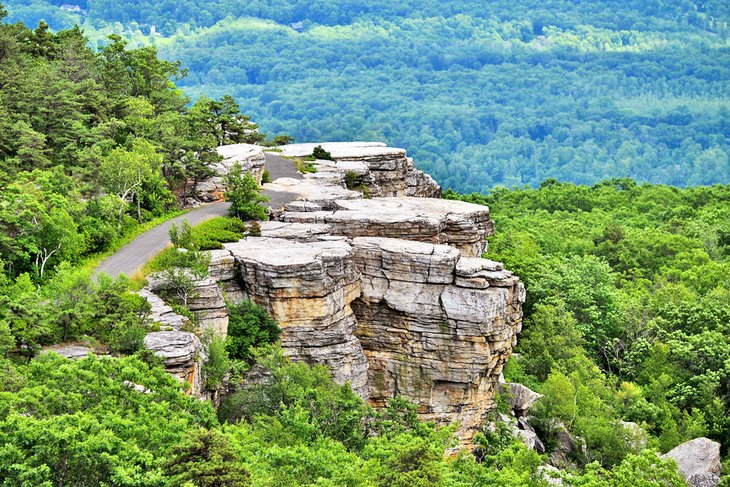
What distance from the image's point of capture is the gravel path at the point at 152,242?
47.0 m

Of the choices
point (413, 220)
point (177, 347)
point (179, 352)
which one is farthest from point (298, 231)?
point (179, 352)

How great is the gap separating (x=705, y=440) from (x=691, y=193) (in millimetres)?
68578

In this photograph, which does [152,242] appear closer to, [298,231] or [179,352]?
[298,231]

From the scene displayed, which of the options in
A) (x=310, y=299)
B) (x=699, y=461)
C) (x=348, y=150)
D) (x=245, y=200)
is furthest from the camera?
(x=348, y=150)

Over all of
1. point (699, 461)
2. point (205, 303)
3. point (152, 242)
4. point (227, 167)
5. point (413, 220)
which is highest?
point (227, 167)

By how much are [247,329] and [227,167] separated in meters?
18.1

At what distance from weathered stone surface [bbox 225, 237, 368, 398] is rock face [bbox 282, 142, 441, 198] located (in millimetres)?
17197

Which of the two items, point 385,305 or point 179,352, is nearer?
point 179,352

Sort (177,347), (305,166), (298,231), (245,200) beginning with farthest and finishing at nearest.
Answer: (305,166) < (245,200) < (298,231) < (177,347)

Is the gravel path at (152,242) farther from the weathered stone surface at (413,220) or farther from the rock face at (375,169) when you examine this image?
the rock face at (375,169)

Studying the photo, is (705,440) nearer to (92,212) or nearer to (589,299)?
(589,299)

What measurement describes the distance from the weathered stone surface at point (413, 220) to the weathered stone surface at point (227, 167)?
5.84 m

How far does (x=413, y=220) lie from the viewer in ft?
174

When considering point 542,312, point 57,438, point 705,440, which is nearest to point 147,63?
point 542,312
